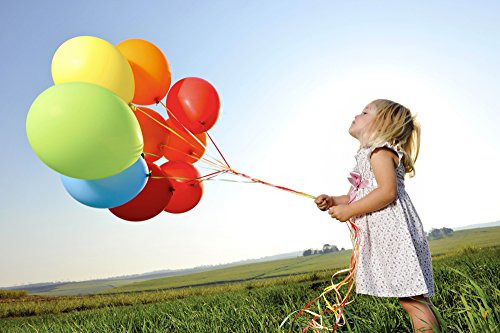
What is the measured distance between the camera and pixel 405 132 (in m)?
2.02

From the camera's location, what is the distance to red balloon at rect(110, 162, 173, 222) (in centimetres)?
256

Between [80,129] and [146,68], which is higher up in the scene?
[146,68]

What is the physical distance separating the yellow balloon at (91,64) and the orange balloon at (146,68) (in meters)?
0.32

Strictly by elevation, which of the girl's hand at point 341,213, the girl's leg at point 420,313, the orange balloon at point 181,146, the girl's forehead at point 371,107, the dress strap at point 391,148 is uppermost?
the orange balloon at point 181,146

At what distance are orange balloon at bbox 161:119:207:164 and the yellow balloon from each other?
66 centimetres

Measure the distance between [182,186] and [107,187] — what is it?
86 centimetres

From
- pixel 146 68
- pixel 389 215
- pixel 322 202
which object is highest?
pixel 146 68

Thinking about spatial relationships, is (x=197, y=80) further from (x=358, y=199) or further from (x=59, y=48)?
(x=358, y=199)

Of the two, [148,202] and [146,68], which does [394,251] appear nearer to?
[148,202]

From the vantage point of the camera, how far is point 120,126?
189 cm

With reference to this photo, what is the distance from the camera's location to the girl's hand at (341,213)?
188 cm

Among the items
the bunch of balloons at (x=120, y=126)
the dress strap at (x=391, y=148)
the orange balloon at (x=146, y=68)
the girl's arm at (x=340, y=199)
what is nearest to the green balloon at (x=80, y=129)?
the bunch of balloons at (x=120, y=126)

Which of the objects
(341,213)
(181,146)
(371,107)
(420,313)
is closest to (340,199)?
(341,213)

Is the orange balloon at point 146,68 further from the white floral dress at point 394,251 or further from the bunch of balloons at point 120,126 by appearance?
the white floral dress at point 394,251
